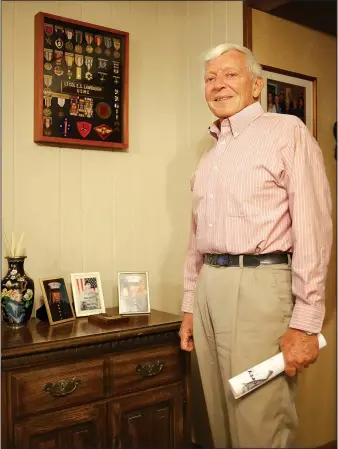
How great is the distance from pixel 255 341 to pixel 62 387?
0.64m

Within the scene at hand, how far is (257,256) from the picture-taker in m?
1.49

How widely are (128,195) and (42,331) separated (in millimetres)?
790

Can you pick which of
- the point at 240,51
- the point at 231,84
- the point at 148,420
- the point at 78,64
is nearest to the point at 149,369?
the point at 148,420

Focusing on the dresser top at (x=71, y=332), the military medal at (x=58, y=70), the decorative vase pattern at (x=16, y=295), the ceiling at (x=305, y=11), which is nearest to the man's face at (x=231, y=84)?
the ceiling at (x=305, y=11)

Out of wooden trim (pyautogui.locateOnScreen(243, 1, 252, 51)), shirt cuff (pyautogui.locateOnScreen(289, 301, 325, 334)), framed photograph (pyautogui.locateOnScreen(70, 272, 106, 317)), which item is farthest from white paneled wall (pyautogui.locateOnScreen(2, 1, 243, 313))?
shirt cuff (pyautogui.locateOnScreen(289, 301, 325, 334))

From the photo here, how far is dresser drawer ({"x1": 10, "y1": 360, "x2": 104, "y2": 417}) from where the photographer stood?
1.52 m

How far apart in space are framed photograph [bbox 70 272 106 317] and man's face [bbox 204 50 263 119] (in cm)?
84

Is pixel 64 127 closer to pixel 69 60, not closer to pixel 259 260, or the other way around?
pixel 69 60

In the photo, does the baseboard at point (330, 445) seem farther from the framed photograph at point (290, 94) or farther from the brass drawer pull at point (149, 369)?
the framed photograph at point (290, 94)

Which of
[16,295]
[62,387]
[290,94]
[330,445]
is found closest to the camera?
[62,387]

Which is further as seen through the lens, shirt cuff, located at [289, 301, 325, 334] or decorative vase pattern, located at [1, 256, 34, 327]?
decorative vase pattern, located at [1, 256, 34, 327]

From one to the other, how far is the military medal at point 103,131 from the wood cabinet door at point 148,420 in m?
1.07

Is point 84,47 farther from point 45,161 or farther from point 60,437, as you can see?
point 60,437

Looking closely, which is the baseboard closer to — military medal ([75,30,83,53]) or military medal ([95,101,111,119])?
military medal ([95,101,111,119])
